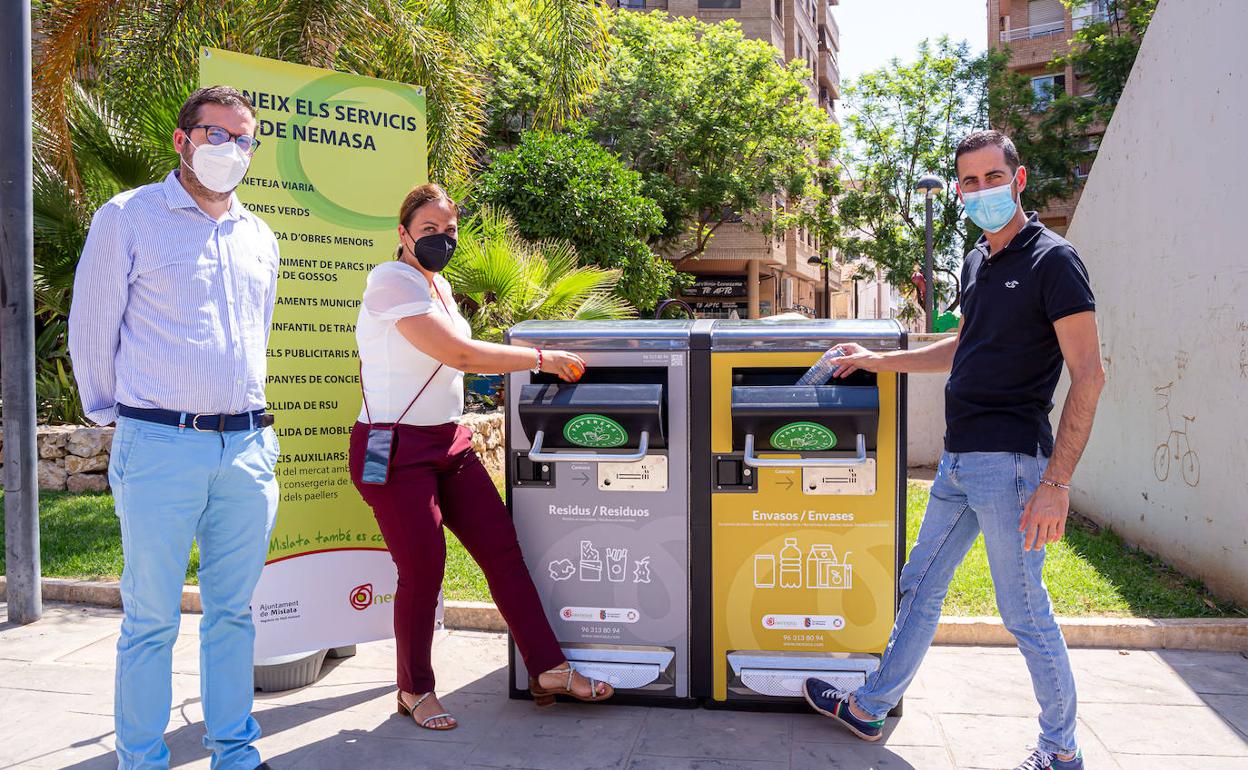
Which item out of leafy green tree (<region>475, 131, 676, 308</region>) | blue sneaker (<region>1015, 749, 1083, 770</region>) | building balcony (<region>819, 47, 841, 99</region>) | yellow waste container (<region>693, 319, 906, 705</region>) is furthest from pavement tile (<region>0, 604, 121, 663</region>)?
building balcony (<region>819, 47, 841, 99</region>)

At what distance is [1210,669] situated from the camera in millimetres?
4055

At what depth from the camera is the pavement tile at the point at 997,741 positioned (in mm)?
3184

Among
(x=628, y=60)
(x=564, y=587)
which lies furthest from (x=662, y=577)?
(x=628, y=60)

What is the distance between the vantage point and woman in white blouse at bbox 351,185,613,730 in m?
3.29

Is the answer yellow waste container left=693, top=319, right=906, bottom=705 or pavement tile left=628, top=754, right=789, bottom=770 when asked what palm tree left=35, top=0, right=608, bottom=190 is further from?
pavement tile left=628, top=754, right=789, bottom=770

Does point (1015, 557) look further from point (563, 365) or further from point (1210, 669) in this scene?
point (1210, 669)

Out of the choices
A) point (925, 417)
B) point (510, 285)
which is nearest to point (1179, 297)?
point (925, 417)

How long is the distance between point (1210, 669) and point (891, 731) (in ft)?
5.31

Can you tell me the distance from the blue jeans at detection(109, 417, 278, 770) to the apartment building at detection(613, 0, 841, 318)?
88.3ft

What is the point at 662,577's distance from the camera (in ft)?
11.8

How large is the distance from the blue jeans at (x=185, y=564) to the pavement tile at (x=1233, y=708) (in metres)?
3.38

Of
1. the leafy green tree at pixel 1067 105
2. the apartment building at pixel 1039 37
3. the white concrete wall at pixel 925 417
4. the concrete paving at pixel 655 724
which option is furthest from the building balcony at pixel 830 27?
the concrete paving at pixel 655 724

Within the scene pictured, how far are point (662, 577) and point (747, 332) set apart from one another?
3.16 ft

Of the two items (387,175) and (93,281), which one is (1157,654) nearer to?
(387,175)
